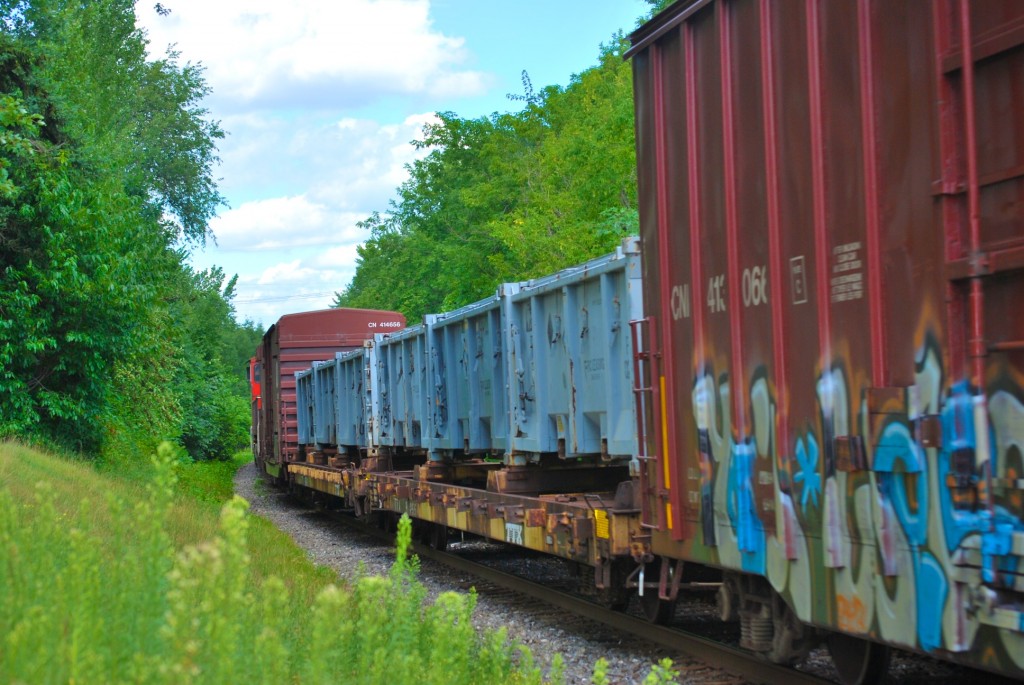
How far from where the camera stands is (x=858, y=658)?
21.1 feet

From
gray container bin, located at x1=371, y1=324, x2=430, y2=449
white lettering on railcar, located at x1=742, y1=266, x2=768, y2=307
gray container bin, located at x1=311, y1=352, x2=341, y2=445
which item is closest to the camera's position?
white lettering on railcar, located at x1=742, y1=266, x2=768, y2=307

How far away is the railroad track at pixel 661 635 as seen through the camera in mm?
7375

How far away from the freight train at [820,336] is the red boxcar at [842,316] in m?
0.01

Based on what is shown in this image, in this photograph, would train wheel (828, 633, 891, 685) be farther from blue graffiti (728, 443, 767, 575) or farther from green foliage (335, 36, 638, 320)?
green foliage (335, 36, 638, 320)

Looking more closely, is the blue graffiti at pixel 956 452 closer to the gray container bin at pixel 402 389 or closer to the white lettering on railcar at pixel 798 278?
the white lettering on railcar at pixel 798 278

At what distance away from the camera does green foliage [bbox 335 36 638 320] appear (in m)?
27.0

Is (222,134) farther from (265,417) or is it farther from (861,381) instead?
(861,381)

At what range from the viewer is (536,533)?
404 inches

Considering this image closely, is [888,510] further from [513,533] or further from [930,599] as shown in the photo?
[513,533]

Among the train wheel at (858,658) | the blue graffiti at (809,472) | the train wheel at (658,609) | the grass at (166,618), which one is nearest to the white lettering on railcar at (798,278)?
the blue graffiti at (809,472)

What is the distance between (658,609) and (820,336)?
416cm

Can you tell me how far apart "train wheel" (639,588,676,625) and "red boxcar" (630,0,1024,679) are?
1602mm

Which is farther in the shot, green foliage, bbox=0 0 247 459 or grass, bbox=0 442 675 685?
green foliage, bbox=0 0 247 459

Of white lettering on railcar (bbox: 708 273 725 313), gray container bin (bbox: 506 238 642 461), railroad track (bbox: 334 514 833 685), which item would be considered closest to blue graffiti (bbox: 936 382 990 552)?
white lettering on railcar (bbox: 708 273 725 313)
